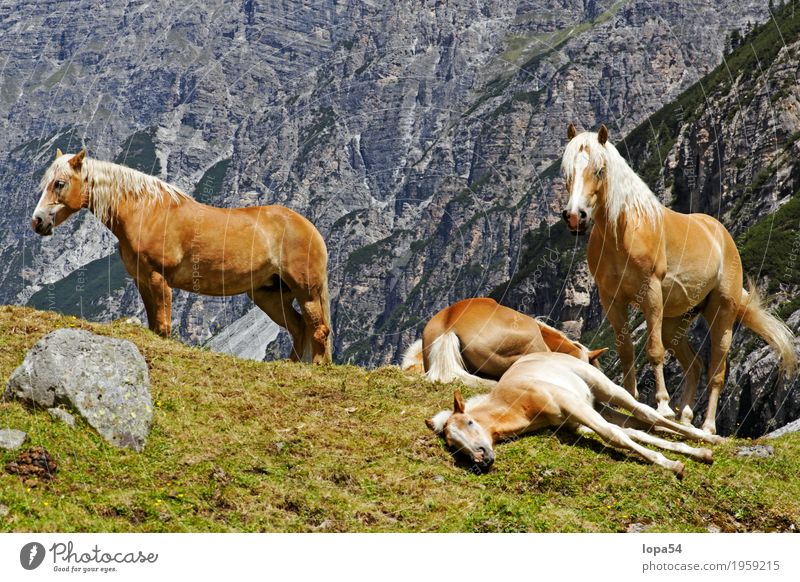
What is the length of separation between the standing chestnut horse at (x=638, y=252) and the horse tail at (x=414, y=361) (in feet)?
14.3

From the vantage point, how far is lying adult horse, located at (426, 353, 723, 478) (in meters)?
12.3

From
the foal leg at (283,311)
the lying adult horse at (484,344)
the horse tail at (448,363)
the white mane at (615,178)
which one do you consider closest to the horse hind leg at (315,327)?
the foal leg at (283,311)

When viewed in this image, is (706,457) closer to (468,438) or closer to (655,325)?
(655,325)

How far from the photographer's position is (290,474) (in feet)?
37.8

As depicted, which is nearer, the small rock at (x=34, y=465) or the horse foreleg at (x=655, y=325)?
the small rock at (x=34, y=465)

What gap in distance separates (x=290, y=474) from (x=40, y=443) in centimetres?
298

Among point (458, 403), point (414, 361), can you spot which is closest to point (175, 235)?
point (414, 361)

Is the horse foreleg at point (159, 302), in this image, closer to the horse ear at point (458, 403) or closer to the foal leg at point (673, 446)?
the horse ear at point (458, 403)

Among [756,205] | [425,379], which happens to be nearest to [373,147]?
[756,205]

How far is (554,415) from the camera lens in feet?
43.1

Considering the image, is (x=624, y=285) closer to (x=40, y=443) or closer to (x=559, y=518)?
(x=559, y=518)

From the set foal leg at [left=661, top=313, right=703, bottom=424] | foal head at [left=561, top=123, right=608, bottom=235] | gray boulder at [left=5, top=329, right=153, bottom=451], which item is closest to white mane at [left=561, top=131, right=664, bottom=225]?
foal head at [left=561, top=123, right=608, bottom=235]

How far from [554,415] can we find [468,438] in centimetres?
163

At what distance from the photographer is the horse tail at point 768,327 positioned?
→ 56.8 feet
